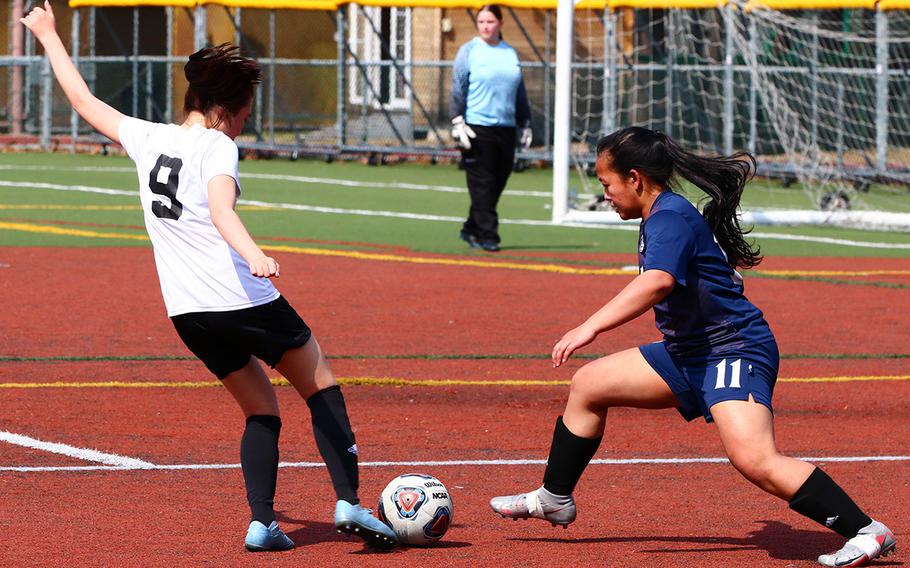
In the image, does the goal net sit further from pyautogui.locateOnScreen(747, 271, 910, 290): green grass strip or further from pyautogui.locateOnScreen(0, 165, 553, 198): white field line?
pyautogui.locateOnScreen(747, 271, 910, 290): green grass strip

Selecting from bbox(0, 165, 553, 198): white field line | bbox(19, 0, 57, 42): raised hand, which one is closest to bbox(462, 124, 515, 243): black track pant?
bbox(0, 165, 553, 198): white field line

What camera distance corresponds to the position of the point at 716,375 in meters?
5.50

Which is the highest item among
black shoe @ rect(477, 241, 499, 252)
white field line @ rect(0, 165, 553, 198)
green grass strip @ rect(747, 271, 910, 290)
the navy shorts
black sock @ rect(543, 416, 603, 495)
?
the navy shorts

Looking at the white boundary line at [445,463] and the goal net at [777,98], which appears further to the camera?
the goal net at [777,98]

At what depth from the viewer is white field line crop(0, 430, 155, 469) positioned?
22.9 ft

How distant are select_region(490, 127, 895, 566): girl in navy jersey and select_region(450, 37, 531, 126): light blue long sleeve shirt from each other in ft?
30.8

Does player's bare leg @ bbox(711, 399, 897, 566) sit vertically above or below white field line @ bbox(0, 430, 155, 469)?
above

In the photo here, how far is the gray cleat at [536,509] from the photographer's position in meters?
5.78

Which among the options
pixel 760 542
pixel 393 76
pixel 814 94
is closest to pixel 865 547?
pixel 760 542

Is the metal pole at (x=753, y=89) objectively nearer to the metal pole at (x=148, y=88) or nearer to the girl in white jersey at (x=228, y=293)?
the metal pole at (x=148, y=88)

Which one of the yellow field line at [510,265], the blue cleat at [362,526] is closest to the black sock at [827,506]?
the blue cleat at [362,526]

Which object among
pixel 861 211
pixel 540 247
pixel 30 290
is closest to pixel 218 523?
pixel 30 290

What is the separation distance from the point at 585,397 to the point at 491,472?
133 centimetres

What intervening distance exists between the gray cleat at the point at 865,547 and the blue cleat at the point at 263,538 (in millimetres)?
1830
